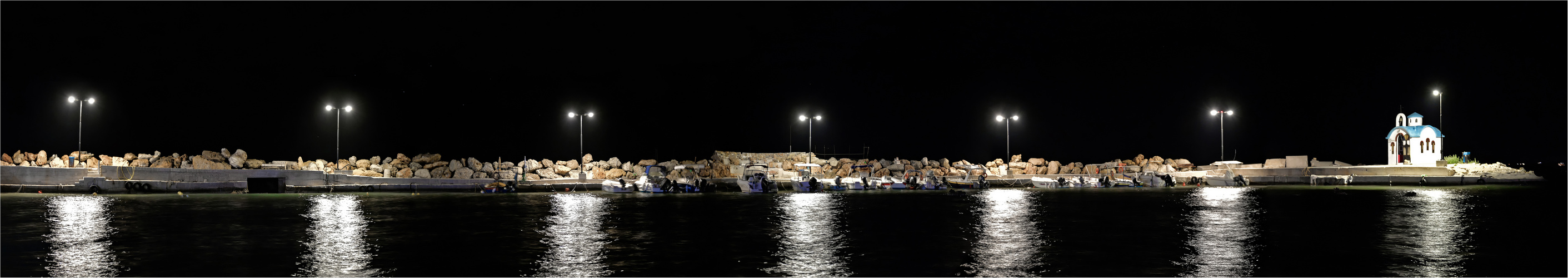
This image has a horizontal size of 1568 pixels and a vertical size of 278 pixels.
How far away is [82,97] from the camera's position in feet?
186

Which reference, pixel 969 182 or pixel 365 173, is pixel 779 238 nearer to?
pixel 969 182

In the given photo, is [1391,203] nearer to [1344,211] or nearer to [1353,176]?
[1344,211]

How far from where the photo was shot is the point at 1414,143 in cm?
5653

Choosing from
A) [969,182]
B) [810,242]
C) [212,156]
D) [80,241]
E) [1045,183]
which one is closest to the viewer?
[80,241]

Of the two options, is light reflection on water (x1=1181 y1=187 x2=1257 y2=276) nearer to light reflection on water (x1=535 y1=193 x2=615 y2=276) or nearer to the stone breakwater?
light reflection on water (x1=535 y1=193 x2=615 y2=276)

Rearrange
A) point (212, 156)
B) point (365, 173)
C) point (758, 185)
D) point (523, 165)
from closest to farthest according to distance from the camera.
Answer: point (758, 185), point (212, 156), point (365, 173), point (523, 165)

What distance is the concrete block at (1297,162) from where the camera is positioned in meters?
55.8

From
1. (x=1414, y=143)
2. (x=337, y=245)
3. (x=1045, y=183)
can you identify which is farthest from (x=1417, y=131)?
(x=337, y=245)

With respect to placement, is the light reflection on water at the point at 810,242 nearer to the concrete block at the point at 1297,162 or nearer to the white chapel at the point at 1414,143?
the concrete block at the point at 1297,162

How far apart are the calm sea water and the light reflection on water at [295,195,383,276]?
79 mm

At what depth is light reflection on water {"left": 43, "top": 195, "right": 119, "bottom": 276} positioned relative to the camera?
14.8 meters

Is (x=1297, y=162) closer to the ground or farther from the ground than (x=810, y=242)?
farther from the ground

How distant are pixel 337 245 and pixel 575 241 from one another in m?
4.65

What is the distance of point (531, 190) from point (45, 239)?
25.7 metres
